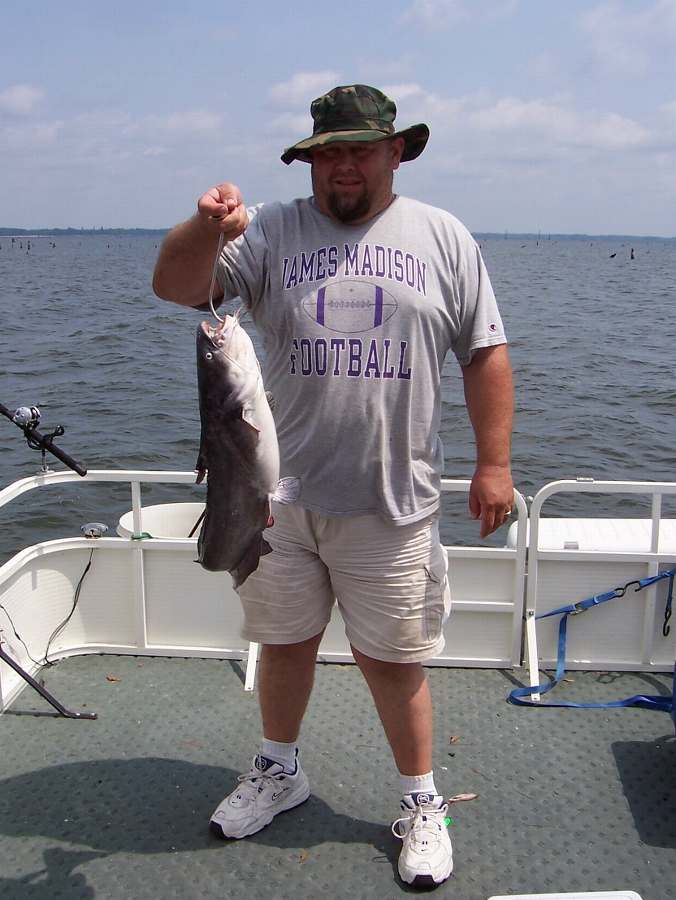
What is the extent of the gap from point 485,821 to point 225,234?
2.23 metres

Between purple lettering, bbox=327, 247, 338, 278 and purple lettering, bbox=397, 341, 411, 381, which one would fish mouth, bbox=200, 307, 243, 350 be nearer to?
purple lettering, bbox=327, 247, 338, 278

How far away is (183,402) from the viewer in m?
15.0

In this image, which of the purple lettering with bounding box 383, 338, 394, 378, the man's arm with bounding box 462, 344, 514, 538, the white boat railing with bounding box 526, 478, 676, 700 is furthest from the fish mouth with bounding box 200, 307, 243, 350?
the white boat railing with bounding box 526, 478, 676, 700

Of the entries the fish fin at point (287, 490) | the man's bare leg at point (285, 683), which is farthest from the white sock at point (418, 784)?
the fish fin at point (287, 490)

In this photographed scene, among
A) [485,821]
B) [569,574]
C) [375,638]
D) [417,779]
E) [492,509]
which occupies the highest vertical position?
[492,509]

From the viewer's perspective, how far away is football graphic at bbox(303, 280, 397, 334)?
8.36ft

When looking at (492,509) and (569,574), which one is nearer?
(492,509)

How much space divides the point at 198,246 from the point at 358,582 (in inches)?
44.5

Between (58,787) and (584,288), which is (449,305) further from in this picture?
(584,288)

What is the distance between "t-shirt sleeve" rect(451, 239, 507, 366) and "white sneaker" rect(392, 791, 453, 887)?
1478 mm

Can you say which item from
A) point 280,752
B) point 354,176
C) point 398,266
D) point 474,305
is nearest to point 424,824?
point 280,752

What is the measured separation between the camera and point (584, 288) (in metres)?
43.4

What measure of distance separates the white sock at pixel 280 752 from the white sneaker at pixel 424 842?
0.44 meters

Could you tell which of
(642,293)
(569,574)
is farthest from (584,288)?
(569,574)
